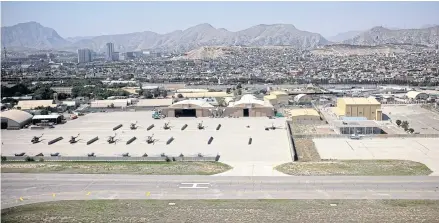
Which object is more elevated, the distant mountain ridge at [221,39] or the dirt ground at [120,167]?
the distant mountain ridge at [221,39]

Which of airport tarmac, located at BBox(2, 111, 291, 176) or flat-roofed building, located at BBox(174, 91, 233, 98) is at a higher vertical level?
flat-roofed building, located at BBox(174, 91, 233, 98)

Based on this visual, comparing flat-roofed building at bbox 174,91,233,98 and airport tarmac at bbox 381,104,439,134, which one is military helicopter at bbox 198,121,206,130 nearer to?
airport tarmac at bbox 381,104,439,134

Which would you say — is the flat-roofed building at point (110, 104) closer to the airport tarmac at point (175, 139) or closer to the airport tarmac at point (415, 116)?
the airport tarmac at point (175, 139)

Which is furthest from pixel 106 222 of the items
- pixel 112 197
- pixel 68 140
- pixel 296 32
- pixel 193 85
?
pixel 296 32

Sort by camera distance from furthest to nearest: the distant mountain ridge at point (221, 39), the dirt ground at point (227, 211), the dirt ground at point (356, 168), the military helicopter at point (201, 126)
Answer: the distant mountain ridge at point (221, 39), the military helicopter at point (201, 126), the dirt ground at point (356, 168), the dirt ground at point (227, 211)

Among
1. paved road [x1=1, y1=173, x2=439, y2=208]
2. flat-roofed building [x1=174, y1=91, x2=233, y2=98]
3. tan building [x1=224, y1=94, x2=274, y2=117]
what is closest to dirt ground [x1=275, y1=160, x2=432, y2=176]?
paved road [x1=1, y1=173, x2=439, y2=208]

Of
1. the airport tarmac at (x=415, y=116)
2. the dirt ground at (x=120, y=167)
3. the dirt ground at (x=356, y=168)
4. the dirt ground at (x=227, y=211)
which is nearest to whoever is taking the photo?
the dirt ground at (x=227, y=211)

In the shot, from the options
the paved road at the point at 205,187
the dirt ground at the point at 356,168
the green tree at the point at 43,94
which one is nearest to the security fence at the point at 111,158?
the paved road at the point at 205,187
